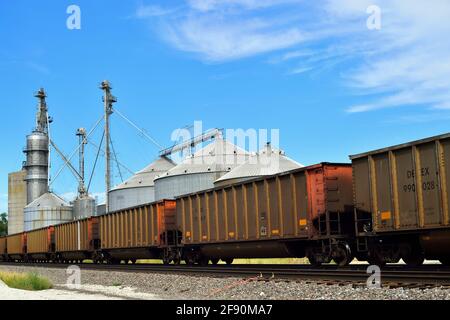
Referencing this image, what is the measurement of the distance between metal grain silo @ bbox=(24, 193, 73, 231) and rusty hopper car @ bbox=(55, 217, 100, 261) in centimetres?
3652

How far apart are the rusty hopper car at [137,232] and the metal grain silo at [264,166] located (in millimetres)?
13835

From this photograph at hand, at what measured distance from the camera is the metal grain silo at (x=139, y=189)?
234 feet

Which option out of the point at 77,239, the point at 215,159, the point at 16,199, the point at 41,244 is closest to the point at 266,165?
the point at 215,159

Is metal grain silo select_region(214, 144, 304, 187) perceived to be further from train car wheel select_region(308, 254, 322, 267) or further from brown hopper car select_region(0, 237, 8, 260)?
brown hopper car select_region(0, 237, 8, 260)

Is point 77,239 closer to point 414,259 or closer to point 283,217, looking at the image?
point 283,217

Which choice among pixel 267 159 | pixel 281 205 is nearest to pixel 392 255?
pixel 281 205

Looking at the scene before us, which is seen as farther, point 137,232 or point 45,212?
point 45,212

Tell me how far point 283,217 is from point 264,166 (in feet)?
96.0

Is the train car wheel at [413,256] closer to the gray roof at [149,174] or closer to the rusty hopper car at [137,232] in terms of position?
the rusty hopper car at [137,232]

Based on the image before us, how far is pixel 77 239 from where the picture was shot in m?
43.2

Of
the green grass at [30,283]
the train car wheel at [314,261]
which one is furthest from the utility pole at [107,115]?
the train car wheel at [314,261]

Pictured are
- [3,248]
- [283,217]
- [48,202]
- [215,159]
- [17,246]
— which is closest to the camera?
[283,217]
